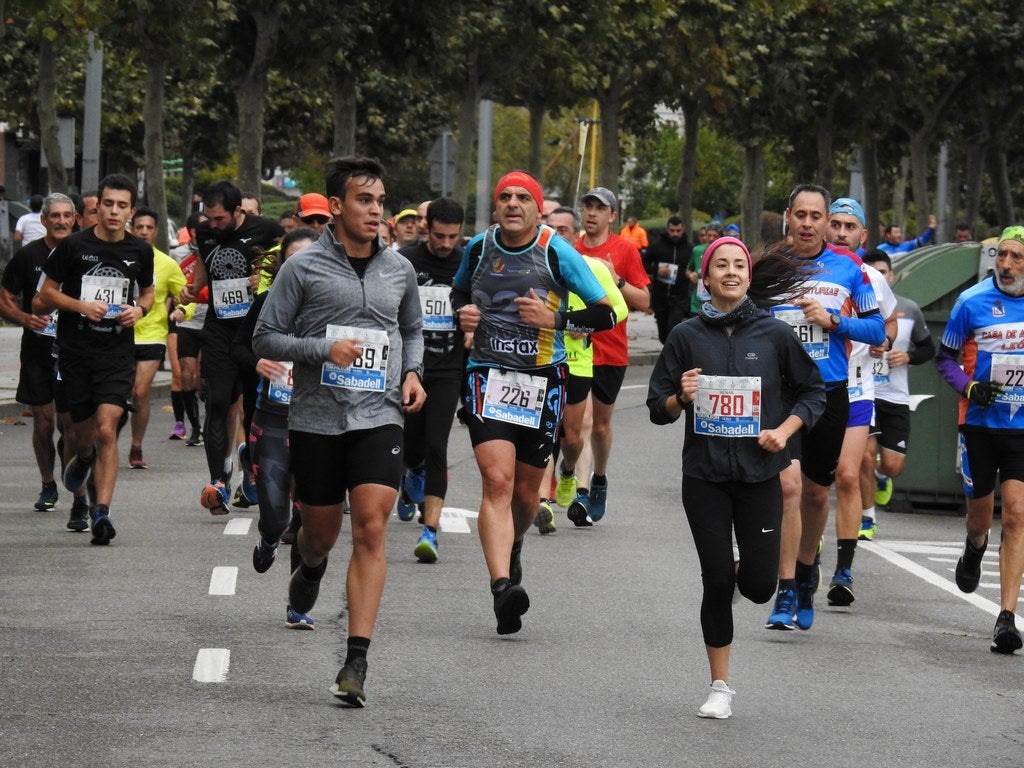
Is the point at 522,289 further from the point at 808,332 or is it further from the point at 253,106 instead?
the point at 253,106

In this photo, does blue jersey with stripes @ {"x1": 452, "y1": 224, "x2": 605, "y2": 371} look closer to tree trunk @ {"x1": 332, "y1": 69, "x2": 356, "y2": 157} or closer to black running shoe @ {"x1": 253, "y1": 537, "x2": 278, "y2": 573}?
black running shoe @ {"x1": 253, "y1": 537, "x2": 278, "y2": 573}

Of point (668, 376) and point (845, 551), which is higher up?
point (668, 376)

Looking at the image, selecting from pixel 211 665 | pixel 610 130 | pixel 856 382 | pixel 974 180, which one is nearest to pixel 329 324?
pixel 211 665

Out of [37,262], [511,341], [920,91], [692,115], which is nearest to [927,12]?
[920,91]

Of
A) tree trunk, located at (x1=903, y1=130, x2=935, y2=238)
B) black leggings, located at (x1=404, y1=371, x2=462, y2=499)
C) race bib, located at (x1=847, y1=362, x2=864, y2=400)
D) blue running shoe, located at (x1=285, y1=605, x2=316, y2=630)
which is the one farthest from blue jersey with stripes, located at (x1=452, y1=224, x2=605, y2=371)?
tree trunk, located at (x1=903, y1=130, x2=935, y2=238)

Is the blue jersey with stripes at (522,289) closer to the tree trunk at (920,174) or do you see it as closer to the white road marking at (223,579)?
the white road marking at (223,579)

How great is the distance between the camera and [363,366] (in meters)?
7.63

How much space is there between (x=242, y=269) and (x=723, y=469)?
519 cm

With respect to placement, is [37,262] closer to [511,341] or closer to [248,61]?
[511,341]

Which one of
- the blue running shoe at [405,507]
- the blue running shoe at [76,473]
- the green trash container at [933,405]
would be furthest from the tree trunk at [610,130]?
the blue running shoe at [76,473]

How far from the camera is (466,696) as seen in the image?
25.3 feet

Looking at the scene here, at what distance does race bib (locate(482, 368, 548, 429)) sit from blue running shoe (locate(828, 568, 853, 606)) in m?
2.06

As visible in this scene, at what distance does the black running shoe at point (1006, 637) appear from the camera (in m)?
9.38

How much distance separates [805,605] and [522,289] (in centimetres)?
193
